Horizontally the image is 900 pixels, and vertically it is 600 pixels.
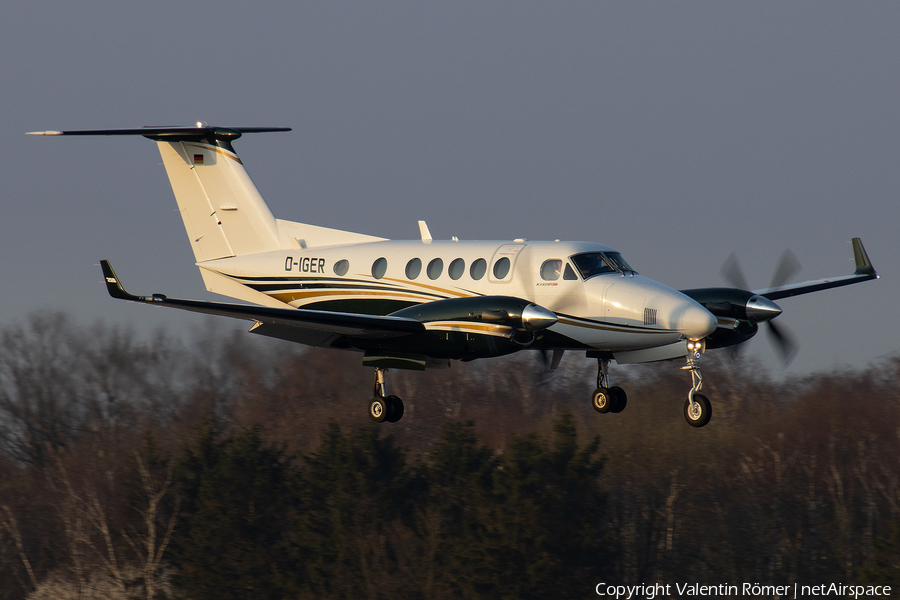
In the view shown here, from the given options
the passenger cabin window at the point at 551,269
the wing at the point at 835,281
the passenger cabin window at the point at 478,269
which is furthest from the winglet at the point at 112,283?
the wing at the point at 835,281

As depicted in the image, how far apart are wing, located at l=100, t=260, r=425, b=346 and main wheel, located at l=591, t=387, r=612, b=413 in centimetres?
435

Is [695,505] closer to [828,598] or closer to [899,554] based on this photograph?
[828,598]

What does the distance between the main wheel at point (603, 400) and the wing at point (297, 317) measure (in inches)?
171

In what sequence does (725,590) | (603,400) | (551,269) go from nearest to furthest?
(551,269)
(603,400)
(725,590)

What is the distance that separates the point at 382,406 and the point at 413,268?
107 inches

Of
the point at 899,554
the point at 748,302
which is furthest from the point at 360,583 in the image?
the point at 748,302

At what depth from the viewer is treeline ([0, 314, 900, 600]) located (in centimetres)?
5234

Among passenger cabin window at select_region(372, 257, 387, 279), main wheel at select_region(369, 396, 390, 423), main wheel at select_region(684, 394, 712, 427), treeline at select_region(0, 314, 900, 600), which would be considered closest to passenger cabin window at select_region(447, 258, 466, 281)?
passenger cabin window at select_region(372, 257, 387, 279)

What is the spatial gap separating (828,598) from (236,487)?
31.9 m

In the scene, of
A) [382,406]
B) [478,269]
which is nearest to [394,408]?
[382,406]

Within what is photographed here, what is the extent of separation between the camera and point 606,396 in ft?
64.3

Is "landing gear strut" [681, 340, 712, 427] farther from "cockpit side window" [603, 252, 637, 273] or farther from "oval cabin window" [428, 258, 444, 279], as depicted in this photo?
"oval cabin window" [428, 258, 444, 279]

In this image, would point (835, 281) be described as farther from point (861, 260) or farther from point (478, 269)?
point (478, 269)

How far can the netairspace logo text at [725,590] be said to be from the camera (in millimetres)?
51531
